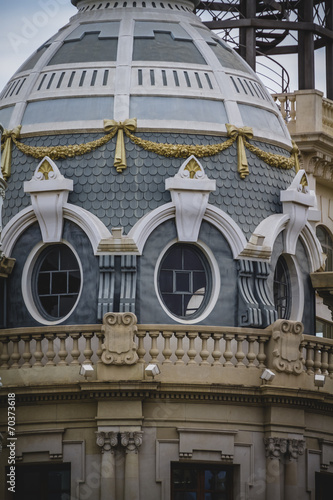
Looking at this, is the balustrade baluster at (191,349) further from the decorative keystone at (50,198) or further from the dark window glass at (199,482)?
the decorative keystone at (50,198)

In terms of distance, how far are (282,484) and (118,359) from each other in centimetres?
470

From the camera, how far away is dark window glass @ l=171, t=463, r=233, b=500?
56062 millimetres

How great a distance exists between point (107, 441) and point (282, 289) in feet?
21.5

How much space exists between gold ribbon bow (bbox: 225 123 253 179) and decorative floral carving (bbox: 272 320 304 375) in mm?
4000

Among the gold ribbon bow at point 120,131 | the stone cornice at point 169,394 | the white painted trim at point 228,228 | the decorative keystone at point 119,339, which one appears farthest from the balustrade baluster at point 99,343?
the gold ribbon bow at point 120,131

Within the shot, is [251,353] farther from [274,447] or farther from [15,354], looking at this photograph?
[15,354]

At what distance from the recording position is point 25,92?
59938mm

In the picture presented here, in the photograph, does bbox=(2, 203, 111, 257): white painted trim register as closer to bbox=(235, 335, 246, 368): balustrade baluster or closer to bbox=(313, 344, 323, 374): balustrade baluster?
bbox=(235, 335, 246, 368): balustrade baluster

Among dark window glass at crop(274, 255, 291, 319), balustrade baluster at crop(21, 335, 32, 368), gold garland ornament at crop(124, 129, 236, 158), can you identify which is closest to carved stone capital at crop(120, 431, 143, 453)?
balustrade baluster at crop(21, 335, 32, 368)

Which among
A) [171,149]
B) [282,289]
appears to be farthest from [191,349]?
[171,149]

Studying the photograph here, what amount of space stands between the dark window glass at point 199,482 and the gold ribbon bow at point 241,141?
23.0 feet

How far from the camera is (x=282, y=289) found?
59406 millimetres

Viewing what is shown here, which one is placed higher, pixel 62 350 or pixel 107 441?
pixel 62 350

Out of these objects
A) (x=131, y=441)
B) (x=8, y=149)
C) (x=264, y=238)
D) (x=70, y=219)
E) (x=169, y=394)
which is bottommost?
(x=131, y=441)
